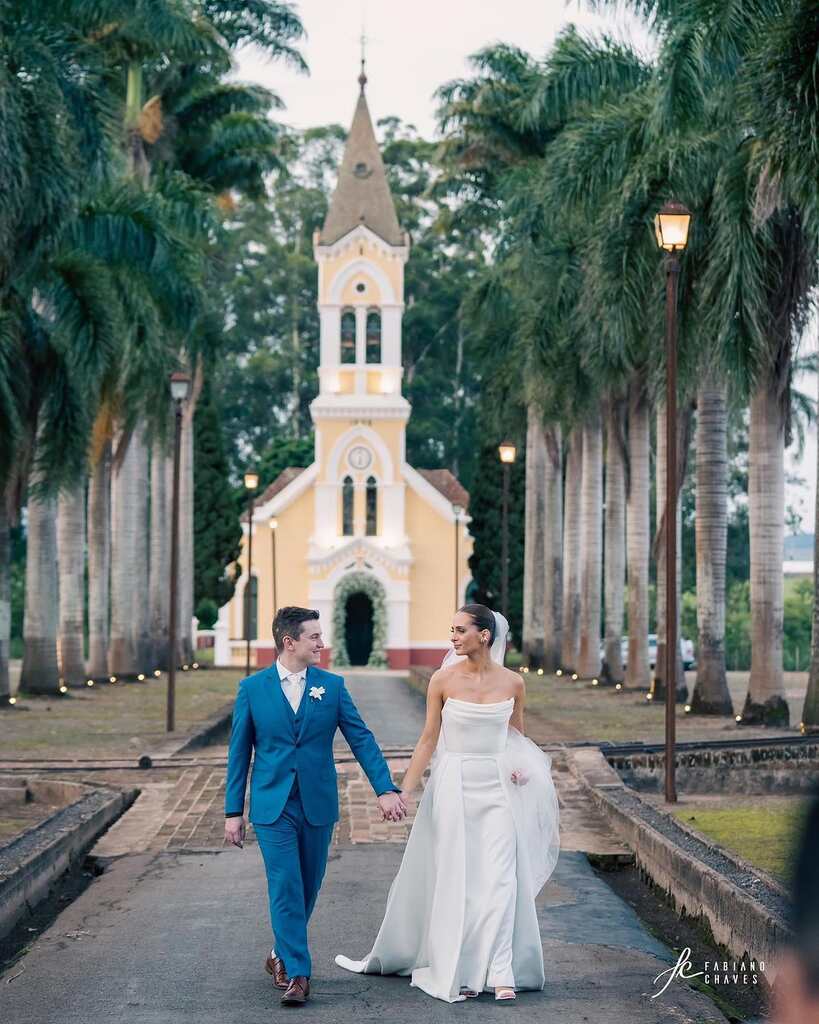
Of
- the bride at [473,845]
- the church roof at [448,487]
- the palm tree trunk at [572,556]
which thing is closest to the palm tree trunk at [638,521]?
the palm tree trunk at [572,556]

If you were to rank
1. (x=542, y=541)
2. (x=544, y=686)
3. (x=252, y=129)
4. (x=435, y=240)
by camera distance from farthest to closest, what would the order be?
(x=435, y=240) < (x=542, y=541) < (x=252, y=129) < (x=544, y=686)

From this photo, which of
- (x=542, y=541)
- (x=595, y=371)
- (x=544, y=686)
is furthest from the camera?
(x=542, y=541)

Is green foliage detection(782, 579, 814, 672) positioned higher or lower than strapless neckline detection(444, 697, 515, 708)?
lower

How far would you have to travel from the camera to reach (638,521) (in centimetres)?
3634

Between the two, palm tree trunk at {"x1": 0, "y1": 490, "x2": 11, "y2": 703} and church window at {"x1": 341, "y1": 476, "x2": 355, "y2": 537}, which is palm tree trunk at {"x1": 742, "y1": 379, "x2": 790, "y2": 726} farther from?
church window at {"x1": 341, "y1": 476, "x2": 355, "y2": 537}

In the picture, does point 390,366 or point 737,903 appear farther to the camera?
point 390,366

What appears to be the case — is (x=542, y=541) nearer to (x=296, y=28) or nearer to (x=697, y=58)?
(x=296, y=28)

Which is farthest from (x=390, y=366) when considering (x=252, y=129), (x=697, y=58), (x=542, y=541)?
(x=697, y=58)

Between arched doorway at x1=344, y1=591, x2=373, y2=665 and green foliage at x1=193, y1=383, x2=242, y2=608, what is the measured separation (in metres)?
4.80

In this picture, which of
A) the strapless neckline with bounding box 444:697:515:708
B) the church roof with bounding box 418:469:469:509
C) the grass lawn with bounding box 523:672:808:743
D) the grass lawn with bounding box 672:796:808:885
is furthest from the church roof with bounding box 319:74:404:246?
the strapless neckline with bounding box 444:697:515:708

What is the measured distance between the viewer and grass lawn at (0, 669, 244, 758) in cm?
2111

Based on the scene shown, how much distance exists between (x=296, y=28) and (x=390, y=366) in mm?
27276

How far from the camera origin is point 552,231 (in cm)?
3634

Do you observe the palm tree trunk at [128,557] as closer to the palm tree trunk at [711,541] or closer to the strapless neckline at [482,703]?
the palm tree trunk at [711,541]
